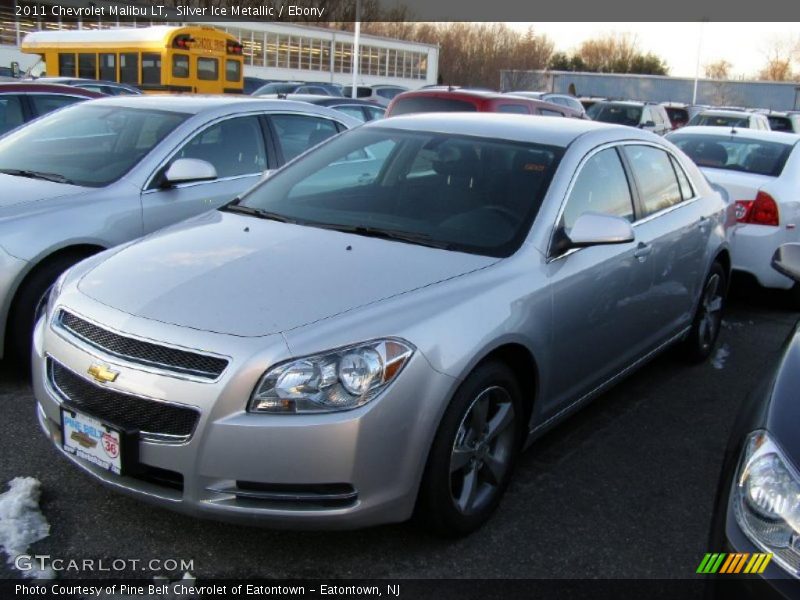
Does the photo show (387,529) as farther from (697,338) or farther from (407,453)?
(697,338)

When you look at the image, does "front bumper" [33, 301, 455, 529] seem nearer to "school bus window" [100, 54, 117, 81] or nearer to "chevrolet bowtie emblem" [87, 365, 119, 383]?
"chevrolet bowtie emblem" [87, 365, 119, 383]

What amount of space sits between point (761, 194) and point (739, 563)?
5.71 metres

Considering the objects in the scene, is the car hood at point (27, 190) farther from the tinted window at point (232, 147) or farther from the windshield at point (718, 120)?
the windshield at point (718, 120)

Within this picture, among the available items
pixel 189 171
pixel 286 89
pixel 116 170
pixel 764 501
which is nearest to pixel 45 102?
pixel 116 170

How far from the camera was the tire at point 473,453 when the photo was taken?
3.05 m

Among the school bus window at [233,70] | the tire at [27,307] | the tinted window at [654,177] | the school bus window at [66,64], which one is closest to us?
the tire at [27,307]

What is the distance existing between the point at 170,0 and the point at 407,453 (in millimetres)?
39323

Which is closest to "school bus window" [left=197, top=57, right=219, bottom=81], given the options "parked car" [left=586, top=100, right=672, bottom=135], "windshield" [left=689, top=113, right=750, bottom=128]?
"parked car" [left=586, top=100, right=672, bottom=135]

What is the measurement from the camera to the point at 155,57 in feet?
64.4

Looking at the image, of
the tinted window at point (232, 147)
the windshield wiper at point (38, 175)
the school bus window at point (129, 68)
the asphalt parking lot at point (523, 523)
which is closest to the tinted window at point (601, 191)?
the asphalt parking lot at point (523, 523)

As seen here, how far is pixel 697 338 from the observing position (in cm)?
557

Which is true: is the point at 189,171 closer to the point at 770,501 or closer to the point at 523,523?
the point at 523,523

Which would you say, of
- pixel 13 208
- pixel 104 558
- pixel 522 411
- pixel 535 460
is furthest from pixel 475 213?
pixel 13 208

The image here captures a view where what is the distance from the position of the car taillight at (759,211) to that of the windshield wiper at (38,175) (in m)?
5.35
